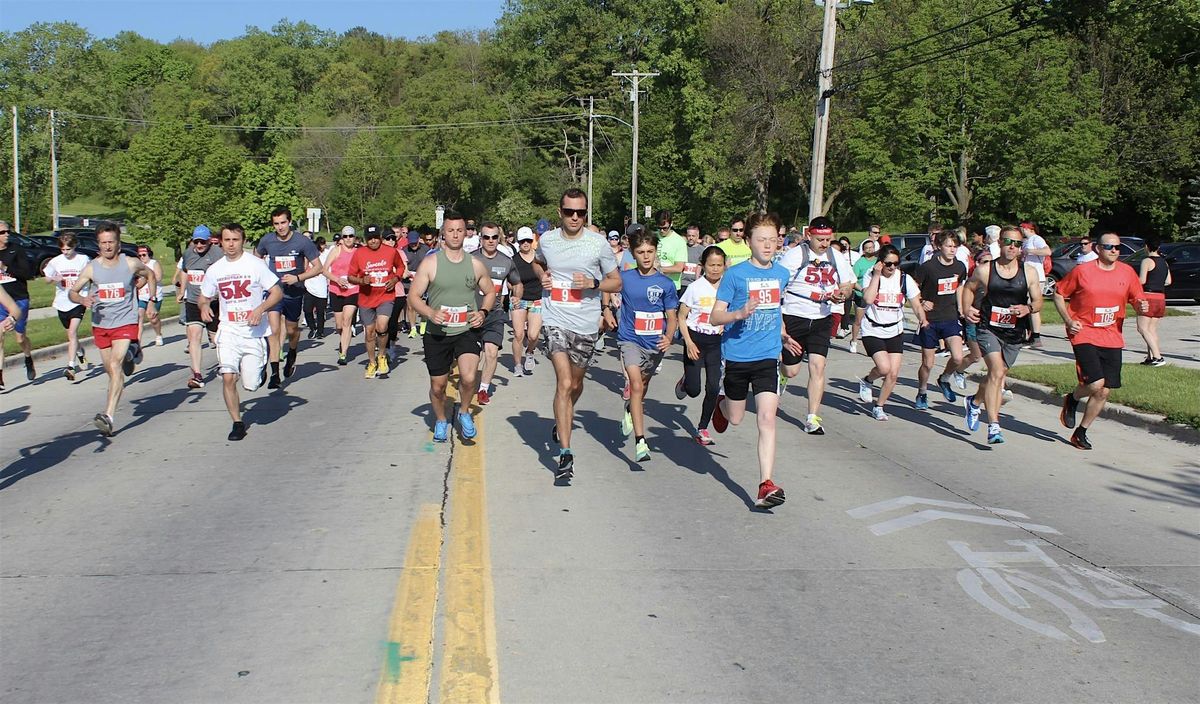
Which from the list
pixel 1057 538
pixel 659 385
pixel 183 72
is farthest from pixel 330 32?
pixel 1057 538

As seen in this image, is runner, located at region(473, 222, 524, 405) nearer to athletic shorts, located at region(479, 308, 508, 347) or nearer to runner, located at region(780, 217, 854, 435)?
athletic shorts, located at region(479, 308, 508, 347)

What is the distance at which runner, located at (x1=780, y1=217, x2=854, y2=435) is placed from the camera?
1068 centimetres

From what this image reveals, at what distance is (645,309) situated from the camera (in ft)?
30.7

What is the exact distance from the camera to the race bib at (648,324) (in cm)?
928

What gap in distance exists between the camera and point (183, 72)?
12681cm

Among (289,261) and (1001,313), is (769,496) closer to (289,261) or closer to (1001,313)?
(1001,313)

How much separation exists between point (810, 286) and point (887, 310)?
1362 mm

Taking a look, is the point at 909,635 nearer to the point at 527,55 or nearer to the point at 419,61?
the point at 527,55

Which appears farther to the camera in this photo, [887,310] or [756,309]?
[887,310]

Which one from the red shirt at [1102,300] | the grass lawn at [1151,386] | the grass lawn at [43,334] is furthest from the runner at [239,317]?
the grass lawn at [1151,386]

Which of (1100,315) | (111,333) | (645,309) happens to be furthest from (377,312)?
(1100,315)

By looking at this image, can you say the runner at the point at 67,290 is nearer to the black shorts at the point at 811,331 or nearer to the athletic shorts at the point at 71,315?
the athletic shorts at the point at 71,315

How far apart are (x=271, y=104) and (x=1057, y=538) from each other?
10588cm

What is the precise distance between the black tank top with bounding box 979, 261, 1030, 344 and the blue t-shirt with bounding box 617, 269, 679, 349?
3122mm
